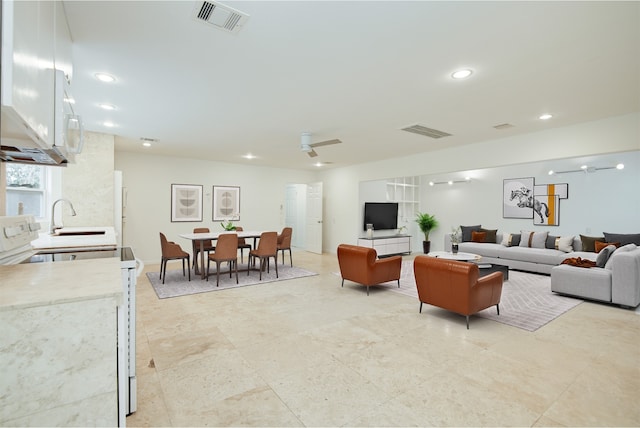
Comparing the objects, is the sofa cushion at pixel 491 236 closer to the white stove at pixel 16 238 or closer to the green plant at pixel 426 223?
the green plant at pixel 426 223

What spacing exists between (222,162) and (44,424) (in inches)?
305

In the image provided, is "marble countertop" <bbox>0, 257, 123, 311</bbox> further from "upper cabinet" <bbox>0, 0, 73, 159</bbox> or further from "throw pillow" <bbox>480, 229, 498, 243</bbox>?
"throw pillow" <bbox>480, 229, 498, 243</bbox>

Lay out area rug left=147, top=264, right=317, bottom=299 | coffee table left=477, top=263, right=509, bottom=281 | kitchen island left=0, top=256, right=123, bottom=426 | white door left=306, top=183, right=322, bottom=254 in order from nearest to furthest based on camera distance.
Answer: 1. kitchen island left=0, top=256, right=123, bottom=426
2. area rug left=147, top=264, right=317, bottom=299
3. coffee table left=477, top=263, right=509, bottom=281
4. white door left=306, top=183, right=322, bottom=254

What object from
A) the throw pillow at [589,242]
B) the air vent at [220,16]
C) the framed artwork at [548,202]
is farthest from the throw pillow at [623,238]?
the air vent at [220,16]

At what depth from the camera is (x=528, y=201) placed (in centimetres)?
775

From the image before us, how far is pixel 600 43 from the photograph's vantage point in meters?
2.43

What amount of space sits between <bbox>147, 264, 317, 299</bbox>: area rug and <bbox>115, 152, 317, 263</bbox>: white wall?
145 centimetres

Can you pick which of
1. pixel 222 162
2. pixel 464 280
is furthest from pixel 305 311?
pixel 222 162

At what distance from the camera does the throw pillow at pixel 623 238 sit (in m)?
5.80

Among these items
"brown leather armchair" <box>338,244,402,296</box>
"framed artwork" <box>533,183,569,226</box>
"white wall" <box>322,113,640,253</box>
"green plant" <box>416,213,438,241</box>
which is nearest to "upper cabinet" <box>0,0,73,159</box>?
"brown leather armchair" <box>338,244,402,296</box>

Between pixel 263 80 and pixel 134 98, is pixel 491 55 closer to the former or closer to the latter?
pixel 263 80

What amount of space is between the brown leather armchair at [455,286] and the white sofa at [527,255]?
325 centimetres

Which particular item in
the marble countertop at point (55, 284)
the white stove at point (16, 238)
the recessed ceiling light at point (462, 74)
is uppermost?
the recessed ceiling light at point (462, 74)

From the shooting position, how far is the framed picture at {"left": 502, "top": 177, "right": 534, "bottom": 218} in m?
7.73
